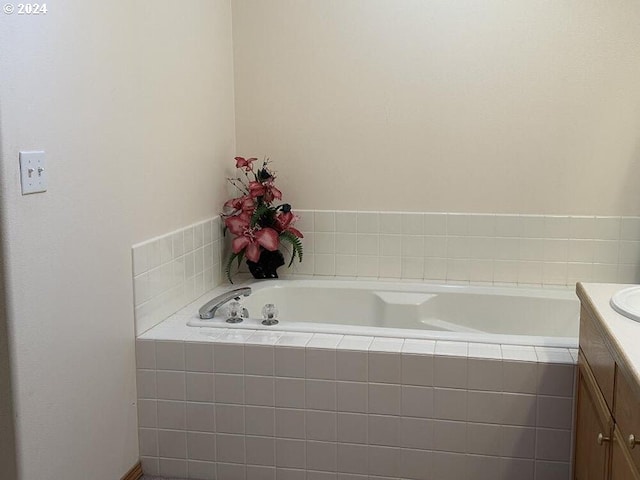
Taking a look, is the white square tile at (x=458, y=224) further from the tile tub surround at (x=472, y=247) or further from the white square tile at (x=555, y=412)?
the white square tile at (x=555, y=412)

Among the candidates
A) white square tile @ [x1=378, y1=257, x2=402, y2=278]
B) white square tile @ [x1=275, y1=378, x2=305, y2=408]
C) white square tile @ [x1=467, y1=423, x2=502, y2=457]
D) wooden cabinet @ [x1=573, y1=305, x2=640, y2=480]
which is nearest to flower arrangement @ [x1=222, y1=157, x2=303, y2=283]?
white square tile @ [x1=378, y1=257, x2=402, y2=278]

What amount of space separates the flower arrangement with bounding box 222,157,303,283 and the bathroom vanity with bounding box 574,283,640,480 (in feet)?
4.91

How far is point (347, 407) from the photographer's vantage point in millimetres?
2336

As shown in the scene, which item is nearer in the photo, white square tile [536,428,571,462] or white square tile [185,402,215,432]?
white square tile [536,428,571,462]

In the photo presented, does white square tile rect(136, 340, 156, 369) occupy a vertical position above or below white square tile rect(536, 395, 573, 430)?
above

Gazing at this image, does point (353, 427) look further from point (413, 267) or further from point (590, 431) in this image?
point (413, 267)

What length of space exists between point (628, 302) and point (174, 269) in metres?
1.64

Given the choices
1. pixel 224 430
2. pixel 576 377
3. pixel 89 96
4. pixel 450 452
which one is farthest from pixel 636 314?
pixel 89 96

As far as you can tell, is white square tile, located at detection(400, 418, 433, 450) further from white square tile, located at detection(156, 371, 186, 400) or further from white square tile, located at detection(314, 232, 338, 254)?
white square tile, located at detection(314, 232, 338, 254)

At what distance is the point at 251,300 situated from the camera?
311 cm

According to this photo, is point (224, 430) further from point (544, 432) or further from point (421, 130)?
point (421, 130)

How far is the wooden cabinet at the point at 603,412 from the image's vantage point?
1458 mm

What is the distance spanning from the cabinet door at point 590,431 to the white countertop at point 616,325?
19 cm

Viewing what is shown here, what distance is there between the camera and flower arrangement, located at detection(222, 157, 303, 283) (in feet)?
10.4
